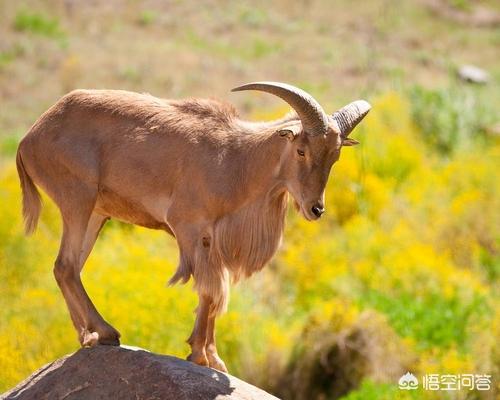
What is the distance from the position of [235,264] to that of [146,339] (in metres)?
5.03

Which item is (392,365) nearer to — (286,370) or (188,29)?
(286,370)

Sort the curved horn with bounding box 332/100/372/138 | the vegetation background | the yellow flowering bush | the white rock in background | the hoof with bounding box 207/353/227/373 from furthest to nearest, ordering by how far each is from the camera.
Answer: the white rock in background
the vegetation background
the yellow flowering bush
the hoof with bounding box 207/353/227/373
the curved horn with bounding box 332/100/372/138

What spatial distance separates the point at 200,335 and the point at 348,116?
6.66ft

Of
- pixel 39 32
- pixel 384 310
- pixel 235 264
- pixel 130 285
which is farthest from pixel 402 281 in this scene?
pixel 39 32

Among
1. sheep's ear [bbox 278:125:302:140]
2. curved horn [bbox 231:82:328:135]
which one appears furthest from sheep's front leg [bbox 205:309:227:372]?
curved horn [bbox 231:82:328:135]

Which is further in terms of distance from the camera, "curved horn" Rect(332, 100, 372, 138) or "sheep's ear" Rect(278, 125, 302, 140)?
"curved horn" Rect(332, 100, 372, 138)

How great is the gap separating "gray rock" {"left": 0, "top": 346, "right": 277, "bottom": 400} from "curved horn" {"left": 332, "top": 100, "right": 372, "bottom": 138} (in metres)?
2.06

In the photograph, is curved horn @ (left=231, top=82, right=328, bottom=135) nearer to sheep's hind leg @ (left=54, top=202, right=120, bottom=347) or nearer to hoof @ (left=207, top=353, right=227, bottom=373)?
sheep's hind leg @ (left=54, top=202, right=120, bottom=347)

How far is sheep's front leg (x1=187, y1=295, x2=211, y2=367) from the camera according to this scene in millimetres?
7449

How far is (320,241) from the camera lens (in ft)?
58.1

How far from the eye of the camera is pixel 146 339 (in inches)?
480

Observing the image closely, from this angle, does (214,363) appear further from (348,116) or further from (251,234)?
(348,116)

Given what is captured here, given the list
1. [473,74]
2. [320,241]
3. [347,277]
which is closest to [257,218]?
[347,277]

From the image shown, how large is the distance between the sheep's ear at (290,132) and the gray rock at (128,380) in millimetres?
1848
